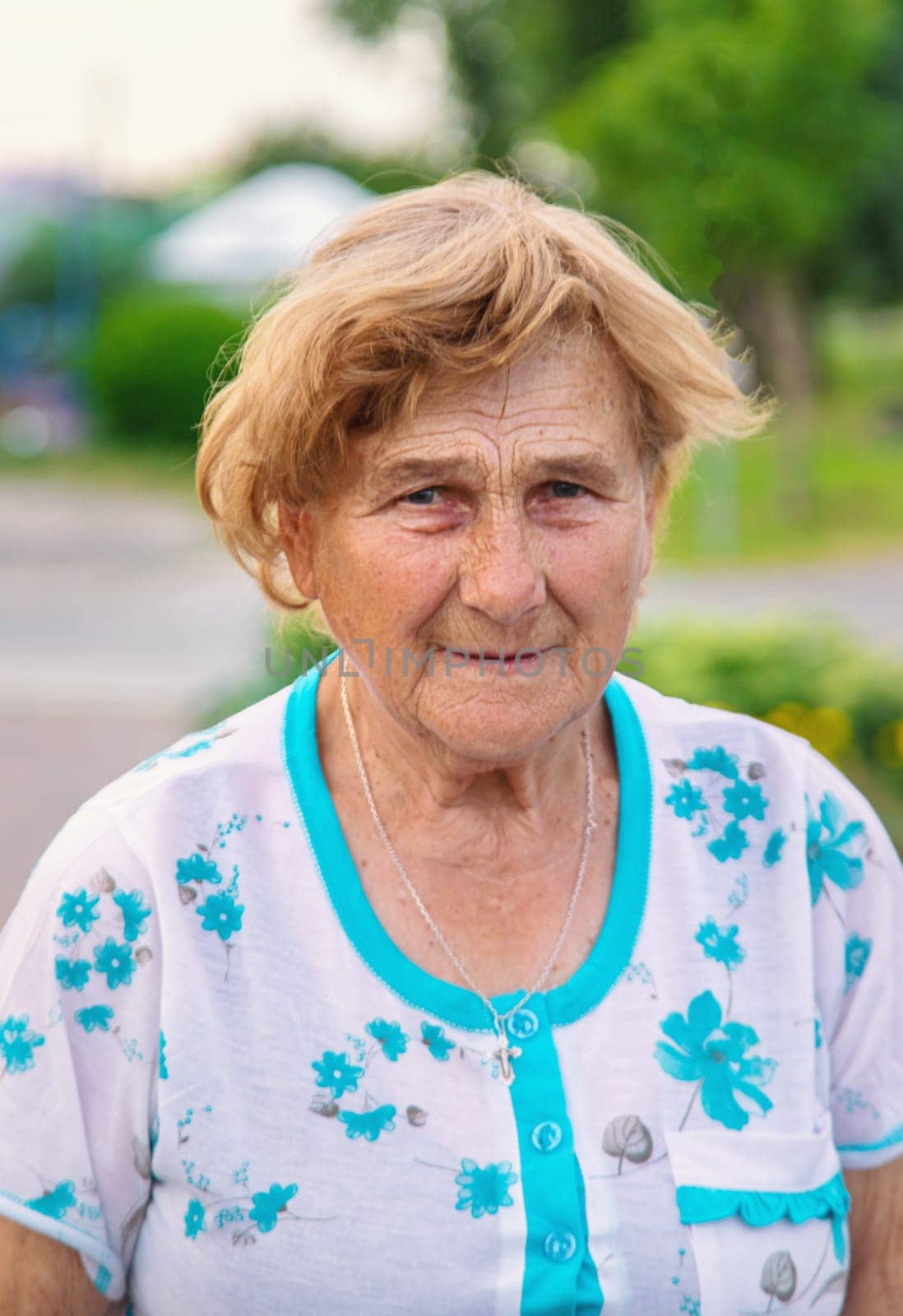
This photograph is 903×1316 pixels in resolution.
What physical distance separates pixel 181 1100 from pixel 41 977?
21 cm

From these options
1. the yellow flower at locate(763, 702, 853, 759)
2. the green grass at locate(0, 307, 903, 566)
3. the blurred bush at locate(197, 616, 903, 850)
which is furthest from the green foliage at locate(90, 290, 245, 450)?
the yellow flower at locate(763, 702, 853, 759)

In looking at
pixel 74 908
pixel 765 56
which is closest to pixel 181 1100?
pixel 74 908

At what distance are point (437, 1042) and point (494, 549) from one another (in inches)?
23.1

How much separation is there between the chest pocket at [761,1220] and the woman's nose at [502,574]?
67 cm

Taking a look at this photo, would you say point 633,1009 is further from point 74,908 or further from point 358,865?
point 74,908

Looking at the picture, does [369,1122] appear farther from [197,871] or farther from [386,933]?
[197,871]

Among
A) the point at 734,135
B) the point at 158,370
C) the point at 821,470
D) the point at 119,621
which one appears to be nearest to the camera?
the point at 734,135

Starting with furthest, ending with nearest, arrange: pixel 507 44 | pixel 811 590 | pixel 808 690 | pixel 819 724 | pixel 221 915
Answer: pixel 507 44
pixel 811 590
pixel 808 690
pixel 819 724
pixel 221 915

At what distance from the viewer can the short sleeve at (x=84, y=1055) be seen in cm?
161

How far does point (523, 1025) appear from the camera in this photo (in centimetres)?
171

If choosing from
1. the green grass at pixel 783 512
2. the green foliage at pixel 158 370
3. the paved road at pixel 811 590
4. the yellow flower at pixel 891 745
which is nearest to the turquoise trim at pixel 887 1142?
the yellow flower at pixel 891 745

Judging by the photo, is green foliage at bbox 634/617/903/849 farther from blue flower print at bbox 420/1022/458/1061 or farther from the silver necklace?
blue flower print at bbox 420/1022/458/1061

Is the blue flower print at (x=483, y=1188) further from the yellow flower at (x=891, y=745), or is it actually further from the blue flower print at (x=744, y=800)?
the yellow flower at (x=891, y=745)

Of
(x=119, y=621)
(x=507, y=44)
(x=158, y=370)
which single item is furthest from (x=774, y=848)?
(x=507, y=44)
